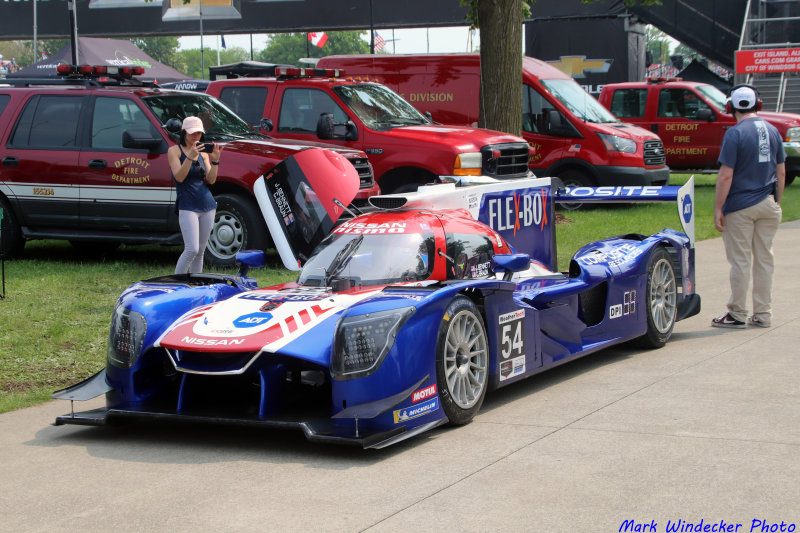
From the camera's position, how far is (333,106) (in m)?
14.0

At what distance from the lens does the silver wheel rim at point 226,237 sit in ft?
39.8

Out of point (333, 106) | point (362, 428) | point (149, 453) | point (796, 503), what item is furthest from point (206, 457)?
point (333, 106)

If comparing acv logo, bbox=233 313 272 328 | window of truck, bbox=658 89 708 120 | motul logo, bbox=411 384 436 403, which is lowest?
motul logo, bbox=411 384 436 403

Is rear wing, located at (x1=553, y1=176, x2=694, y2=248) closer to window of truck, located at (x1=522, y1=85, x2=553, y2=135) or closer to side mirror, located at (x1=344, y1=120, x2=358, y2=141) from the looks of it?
side mirror, located at (x1=344, y1=120, x2=358, y2=141)

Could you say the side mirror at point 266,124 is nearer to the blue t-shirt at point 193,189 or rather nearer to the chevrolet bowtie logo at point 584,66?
the blue t-shirt at point 193,189

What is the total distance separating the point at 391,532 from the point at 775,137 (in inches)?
237

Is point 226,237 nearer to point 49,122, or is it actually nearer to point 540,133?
point 49,122

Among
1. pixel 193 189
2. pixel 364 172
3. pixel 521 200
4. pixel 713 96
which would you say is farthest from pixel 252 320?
pixel 713 96

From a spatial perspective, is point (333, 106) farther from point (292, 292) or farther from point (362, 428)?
point (362, 428)

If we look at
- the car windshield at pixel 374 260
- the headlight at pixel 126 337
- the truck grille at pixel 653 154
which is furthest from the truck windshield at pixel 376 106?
the headlight at pixel 126 337

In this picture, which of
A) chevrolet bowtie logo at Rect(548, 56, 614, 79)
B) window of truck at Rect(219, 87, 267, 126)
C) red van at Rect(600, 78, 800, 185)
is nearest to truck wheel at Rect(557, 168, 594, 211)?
red van at Rect(600, 78, 800, 185)

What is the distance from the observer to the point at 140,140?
11703 mm

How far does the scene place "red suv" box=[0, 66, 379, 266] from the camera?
12.1 m

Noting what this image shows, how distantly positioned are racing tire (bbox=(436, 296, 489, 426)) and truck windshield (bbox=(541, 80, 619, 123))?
12823 millimetres
